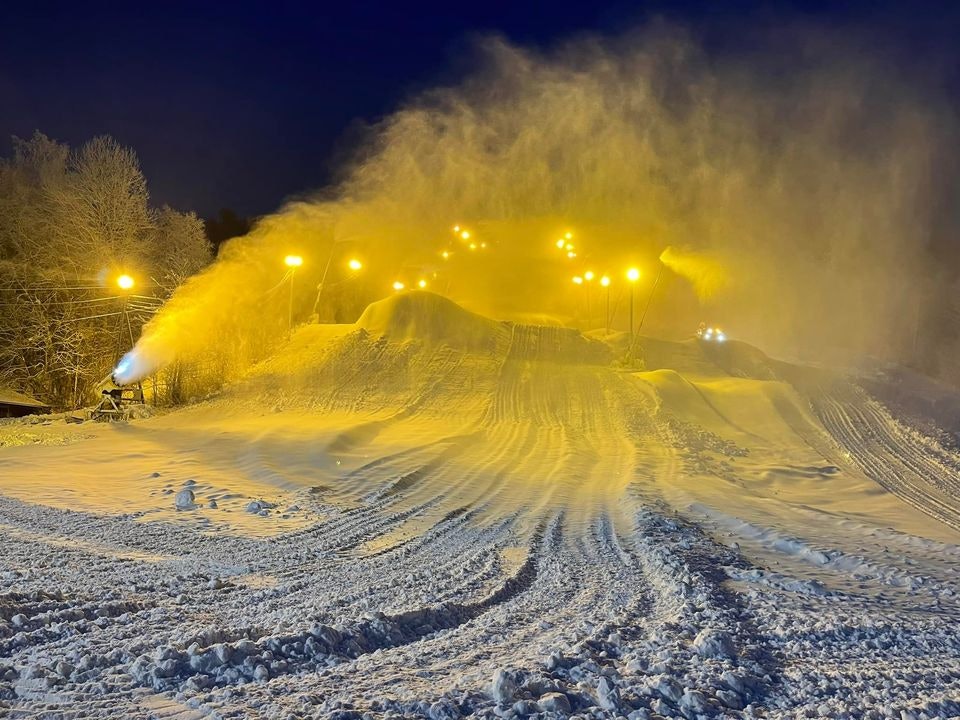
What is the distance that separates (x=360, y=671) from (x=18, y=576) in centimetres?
278

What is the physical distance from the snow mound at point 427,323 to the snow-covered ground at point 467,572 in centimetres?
772

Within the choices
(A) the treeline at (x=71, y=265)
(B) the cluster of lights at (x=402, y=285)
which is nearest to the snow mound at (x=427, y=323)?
(A) the treeline at (x=71, y=265)

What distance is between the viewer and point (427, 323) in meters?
22.7

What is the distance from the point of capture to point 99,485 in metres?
8.14

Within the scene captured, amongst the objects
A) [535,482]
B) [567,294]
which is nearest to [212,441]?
[535,482]

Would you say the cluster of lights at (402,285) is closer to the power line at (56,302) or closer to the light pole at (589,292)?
the light pole at (589,292)

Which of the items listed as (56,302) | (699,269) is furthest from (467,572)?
(699,269)

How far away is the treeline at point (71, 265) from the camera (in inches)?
946

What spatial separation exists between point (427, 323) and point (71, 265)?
15.3 metres

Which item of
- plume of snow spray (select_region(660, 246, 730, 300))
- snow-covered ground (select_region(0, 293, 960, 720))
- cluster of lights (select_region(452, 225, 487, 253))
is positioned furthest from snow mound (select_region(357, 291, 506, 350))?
cluster of lights (select_region(452, 225, 487, 253))

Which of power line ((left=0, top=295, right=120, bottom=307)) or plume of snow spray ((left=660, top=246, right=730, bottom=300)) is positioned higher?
plume of snow spray ((left=660, top=246, right=730, bottom=300))

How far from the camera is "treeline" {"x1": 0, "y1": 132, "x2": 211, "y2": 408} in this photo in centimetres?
2403

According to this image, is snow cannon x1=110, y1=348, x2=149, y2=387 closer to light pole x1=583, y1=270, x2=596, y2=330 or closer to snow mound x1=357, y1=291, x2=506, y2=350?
snow mound x1=357, y1=291, x2=506, y2=350

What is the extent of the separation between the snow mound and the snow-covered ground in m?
7.72
